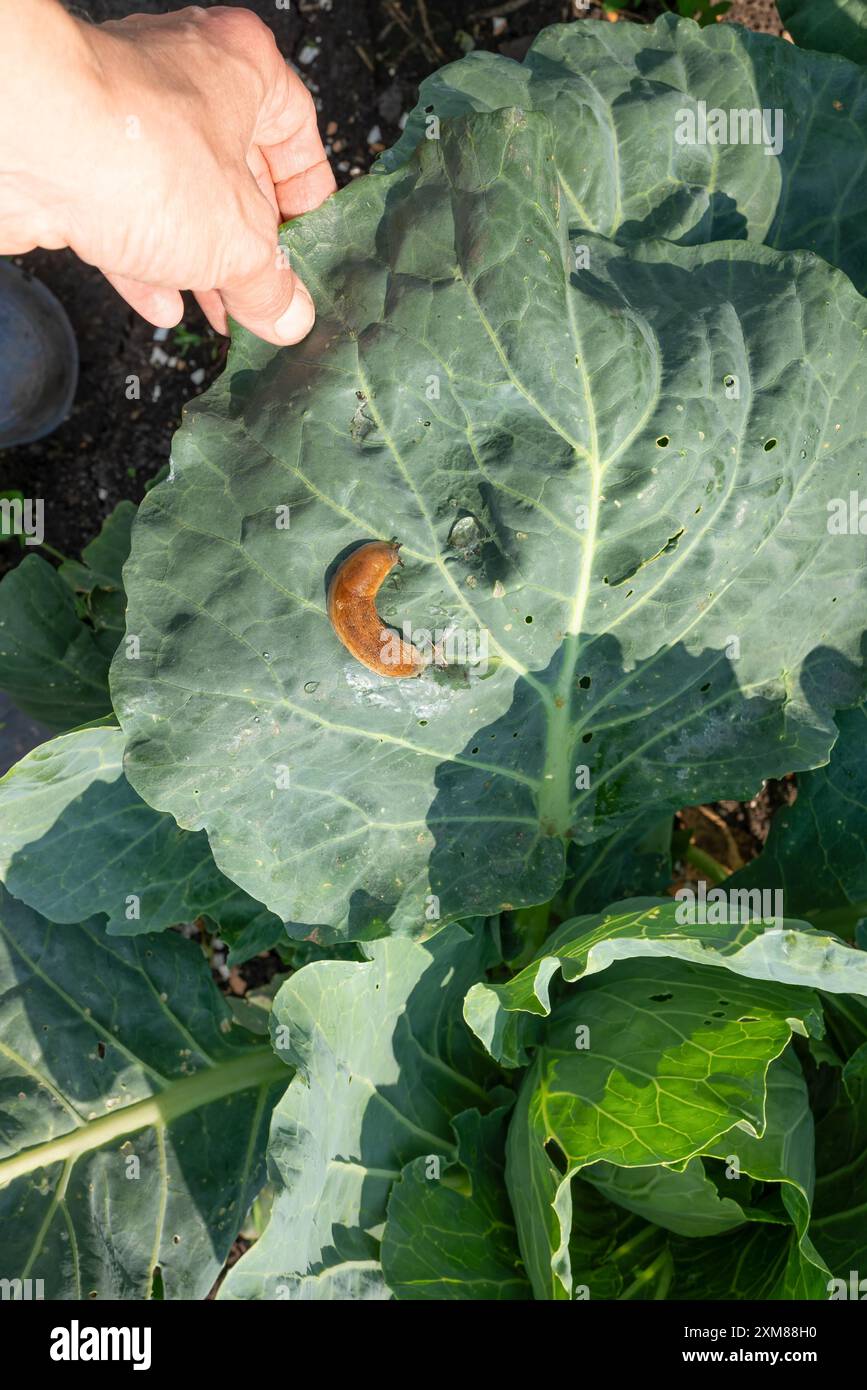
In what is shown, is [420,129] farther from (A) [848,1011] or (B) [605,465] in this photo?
(A) [848,1011]

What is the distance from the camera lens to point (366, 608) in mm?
2156

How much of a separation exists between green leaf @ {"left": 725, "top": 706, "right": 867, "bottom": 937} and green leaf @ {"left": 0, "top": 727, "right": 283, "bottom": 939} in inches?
58.2

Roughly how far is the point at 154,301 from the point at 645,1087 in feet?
6.49

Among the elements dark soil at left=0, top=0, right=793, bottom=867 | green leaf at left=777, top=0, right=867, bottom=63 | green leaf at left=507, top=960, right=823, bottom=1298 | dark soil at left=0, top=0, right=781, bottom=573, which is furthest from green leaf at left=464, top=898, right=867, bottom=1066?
dark soil at left=0, top=0, right=781, bottom=573

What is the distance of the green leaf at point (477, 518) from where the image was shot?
208cm

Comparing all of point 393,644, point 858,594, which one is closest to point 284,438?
point 393,644

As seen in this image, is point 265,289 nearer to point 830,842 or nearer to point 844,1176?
point 830,842

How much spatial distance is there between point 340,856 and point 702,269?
144cm

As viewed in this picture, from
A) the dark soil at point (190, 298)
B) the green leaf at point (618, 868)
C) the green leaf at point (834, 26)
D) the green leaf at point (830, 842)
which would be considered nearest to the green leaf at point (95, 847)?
the green leaf at point (618, 868)

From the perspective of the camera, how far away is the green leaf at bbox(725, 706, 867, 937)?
9.25 ft

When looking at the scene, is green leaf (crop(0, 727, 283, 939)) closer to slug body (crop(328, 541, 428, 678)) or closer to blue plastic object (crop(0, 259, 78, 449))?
slug body (crop(328, 541, 428, 678))

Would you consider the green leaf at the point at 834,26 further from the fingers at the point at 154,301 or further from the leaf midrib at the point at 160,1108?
the leaf midrib at the point at 160,1108

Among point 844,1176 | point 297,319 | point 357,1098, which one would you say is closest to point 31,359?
point 297,319

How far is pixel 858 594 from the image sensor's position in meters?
2.42
